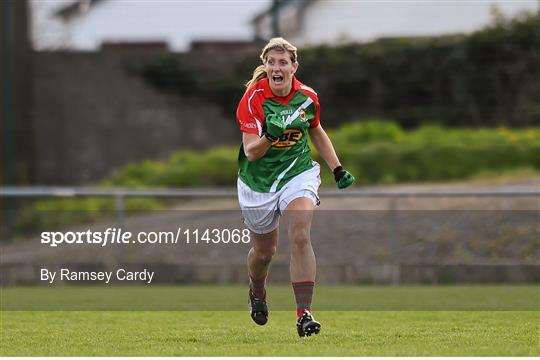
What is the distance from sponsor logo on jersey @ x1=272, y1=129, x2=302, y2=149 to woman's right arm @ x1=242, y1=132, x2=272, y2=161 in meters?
0.15

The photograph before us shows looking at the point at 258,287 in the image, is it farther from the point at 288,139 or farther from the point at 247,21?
the point at 247,21

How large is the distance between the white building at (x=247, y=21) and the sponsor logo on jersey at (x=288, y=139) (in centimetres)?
1133

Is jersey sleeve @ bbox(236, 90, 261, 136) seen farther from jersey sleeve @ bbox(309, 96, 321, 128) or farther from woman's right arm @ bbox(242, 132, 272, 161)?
jersey sleeve @ bbox(309, 96, 321, 128)

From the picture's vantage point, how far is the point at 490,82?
20547 millimetres

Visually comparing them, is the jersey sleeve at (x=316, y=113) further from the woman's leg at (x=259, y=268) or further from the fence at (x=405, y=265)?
the fence at (x=405, y=265)

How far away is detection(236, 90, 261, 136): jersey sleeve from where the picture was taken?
8.58 meters

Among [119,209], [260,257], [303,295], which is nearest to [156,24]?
[119,209]

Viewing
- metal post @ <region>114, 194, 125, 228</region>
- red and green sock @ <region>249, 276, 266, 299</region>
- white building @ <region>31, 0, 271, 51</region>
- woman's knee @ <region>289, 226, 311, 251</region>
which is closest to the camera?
woman's knee @ <region>289, 226, 311, 251</region>

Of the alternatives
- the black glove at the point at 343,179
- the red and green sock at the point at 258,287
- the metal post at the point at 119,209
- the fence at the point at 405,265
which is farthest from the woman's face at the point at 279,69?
the metal post at the point at 119,209

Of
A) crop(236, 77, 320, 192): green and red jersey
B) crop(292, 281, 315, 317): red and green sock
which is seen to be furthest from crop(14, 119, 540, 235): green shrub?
crop(292, 281, 315, 317): red and green sock

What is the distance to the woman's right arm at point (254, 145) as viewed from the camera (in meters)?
8.35

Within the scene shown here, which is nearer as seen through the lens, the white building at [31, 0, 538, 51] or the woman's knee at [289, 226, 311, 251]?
the woman's knee at [289, 226, 311, 251]

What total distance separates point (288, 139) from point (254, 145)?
293 mm

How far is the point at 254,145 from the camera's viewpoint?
8422 mm
